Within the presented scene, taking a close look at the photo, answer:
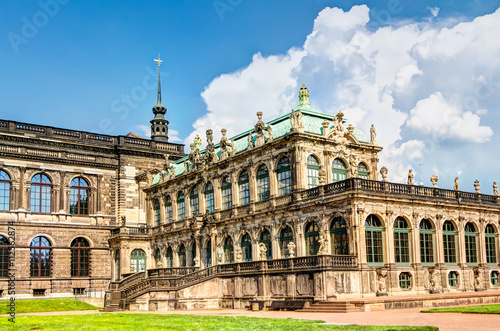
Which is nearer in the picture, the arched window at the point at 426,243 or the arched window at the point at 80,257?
the arched window at the point at 426,243

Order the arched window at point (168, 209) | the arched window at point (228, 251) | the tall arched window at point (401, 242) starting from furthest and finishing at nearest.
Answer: the arched window at point (168, 209)
the arched window at point (228, 251)
the tall arched window at point (401, 242)

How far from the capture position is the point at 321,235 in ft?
115

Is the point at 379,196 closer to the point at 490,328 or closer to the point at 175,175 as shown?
the point at 490,328

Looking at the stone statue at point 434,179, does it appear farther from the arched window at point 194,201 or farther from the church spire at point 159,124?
the church spire at point 159,124

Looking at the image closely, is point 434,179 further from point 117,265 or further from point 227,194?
point 117,265

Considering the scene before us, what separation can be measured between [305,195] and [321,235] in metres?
3.26

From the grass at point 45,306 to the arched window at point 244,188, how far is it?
1337 cm

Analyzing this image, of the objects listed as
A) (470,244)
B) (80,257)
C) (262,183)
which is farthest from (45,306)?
(470,244)

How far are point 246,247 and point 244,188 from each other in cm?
428

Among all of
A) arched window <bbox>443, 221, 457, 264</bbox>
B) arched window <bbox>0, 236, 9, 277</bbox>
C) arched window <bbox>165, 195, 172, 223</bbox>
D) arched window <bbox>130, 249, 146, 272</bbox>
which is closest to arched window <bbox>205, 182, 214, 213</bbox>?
arched window <bbox>165, 195, 172, 223</bbox>

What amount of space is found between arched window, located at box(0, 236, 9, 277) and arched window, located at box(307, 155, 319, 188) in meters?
27.3

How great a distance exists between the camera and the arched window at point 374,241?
110ft

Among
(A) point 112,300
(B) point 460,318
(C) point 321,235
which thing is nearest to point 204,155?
(A) point 112,300

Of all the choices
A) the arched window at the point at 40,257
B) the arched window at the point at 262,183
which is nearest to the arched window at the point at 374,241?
the arched window at the point at 262,183
